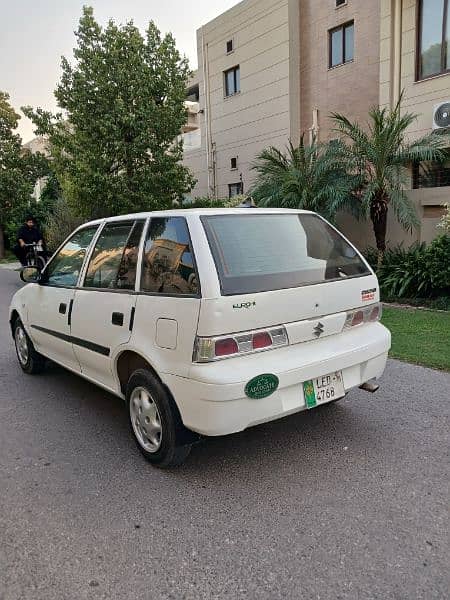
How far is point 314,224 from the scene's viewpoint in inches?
150

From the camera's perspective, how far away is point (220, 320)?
2.79 m

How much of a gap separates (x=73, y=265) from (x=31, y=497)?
2066 mm

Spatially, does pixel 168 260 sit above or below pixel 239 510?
above

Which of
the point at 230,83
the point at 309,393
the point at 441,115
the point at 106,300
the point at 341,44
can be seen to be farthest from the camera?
the point at 230,83

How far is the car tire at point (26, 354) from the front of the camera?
5.23 metres

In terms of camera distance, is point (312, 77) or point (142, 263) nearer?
point (142, 263)

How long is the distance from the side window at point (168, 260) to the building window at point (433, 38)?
36.5 ft

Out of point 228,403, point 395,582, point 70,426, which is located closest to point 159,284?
point 228,403

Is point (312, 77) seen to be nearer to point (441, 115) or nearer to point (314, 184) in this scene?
point (441, 115)

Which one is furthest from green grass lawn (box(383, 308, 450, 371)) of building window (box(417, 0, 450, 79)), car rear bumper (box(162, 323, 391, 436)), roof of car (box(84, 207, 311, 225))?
building window (box(417, 0, 450, 79))

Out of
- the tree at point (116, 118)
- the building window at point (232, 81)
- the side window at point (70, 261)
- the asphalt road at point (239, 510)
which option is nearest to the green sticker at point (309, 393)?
the asphalt road at point (239, 510)

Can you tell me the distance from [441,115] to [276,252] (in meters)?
10.1

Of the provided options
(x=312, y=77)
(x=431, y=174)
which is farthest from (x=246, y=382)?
(x=312, y=77)

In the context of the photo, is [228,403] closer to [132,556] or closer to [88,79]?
[132,556]
